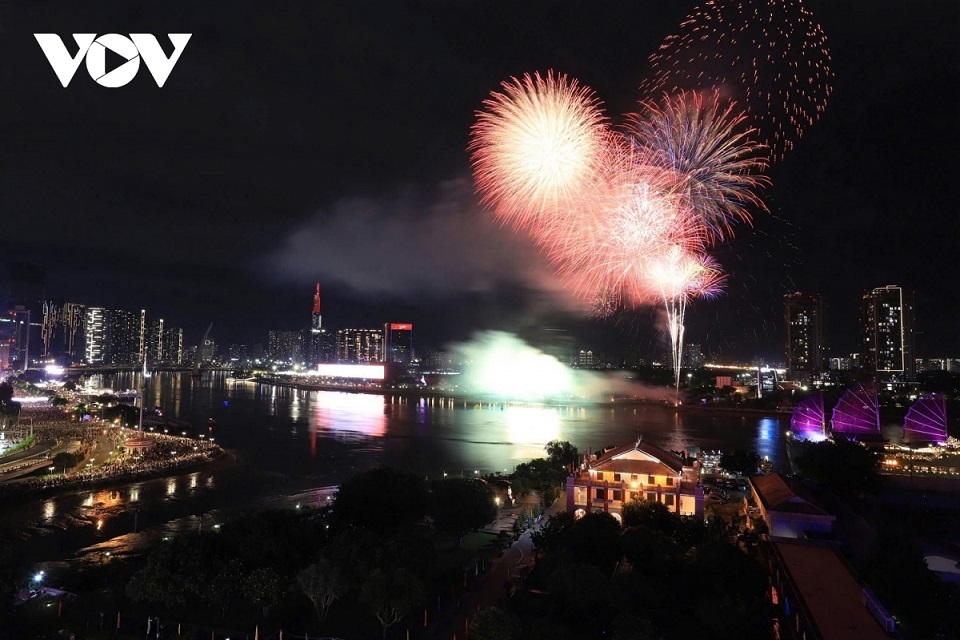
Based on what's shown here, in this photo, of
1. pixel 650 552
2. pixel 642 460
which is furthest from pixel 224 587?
pixel 642 460

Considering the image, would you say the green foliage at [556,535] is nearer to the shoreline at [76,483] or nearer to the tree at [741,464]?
the tree at [741,464]

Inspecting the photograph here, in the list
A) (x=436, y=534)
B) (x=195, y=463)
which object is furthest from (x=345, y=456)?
(x=436, y=534)

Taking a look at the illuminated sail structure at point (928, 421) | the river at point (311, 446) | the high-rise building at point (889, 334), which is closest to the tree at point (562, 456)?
the river at point (311, 446)

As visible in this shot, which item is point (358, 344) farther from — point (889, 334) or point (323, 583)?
point (323, 583)

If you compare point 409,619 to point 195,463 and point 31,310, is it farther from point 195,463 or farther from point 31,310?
point 31,310

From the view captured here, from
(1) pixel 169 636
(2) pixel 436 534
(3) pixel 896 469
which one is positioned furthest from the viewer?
(3) pixel 896 469

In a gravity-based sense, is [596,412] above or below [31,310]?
below
